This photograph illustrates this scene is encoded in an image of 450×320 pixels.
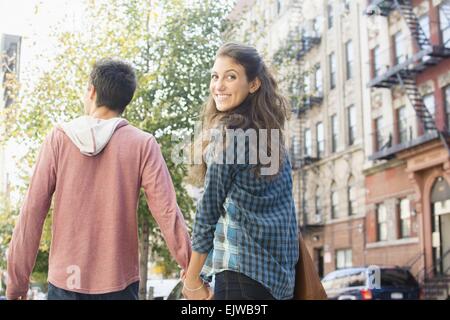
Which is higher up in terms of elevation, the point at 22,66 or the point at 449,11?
the point at 449,11

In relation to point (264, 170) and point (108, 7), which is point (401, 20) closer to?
point (108, 7)

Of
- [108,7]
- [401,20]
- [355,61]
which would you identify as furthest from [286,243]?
[355,61]

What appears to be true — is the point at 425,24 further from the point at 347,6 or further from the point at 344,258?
the point at 344,258

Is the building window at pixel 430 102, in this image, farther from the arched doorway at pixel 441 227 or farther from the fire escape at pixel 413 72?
the arched doorway at pixel 441 227

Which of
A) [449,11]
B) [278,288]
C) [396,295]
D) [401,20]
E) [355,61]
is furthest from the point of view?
[355,61]

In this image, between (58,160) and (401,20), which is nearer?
(58,160)

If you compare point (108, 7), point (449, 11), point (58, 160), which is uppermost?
point (449, 11)

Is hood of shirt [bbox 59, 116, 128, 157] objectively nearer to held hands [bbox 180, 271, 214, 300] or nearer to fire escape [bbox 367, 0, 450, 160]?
held hands [bbox 180, 271, 214, 300]

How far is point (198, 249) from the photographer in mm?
2365

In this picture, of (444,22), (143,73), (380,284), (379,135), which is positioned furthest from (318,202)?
(143,73)

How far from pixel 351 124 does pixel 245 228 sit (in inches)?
954

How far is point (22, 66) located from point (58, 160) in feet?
33.5

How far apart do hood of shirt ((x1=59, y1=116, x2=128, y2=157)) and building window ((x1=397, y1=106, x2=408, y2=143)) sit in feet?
66.3

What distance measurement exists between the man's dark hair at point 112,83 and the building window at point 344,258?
23328mm
